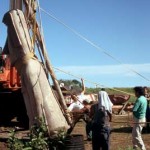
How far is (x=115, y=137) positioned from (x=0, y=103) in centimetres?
461

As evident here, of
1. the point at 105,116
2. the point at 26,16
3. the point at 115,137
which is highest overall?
the point at 26,16

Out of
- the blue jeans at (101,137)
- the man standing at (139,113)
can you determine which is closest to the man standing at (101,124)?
the blue jeans at (101,137)

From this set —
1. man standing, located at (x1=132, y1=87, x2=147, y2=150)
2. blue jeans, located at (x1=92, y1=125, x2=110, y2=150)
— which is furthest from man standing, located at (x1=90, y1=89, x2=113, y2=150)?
man standing, located at (x1=132, y1=87, x2=147, y2=150)

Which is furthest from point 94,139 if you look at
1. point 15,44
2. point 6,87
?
point 6,87

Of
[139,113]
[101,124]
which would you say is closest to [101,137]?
[101,124]

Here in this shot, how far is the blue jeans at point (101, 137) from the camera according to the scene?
8.02 m

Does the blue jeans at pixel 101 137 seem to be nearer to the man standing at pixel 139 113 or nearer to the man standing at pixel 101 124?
the man standing at pixel 101 124

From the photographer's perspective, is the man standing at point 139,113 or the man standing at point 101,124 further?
the man standing at point 139,113

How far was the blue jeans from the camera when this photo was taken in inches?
316

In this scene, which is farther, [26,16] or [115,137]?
[115,137]

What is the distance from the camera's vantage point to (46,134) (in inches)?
317

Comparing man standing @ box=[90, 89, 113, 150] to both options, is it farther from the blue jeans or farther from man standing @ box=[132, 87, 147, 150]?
man standing @ box=[132, 87, 147, 150]

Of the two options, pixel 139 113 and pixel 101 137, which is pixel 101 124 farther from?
pixel 139 113

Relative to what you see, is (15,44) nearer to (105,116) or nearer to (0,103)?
(105,116)
